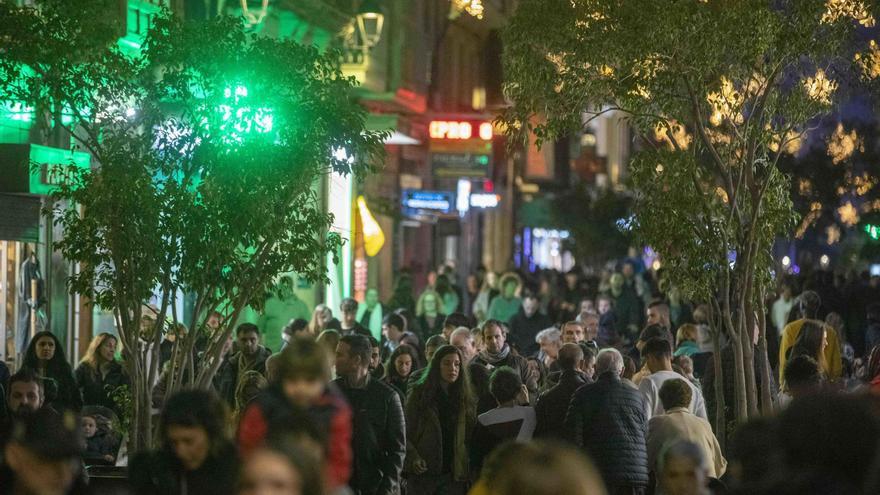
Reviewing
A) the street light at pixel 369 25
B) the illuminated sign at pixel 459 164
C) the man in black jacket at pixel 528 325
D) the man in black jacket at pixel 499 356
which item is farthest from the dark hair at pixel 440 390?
the illuminated sign at pixel 459 164

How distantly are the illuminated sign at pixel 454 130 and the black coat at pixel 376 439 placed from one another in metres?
27.6

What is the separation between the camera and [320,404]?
7781 millimetres

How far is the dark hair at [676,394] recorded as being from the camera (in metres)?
10.9

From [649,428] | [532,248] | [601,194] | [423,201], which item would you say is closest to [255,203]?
[649,428]

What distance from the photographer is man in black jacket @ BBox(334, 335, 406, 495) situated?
10.4 metres

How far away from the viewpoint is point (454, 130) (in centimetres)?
3803

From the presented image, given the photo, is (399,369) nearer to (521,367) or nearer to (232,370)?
(521,367)

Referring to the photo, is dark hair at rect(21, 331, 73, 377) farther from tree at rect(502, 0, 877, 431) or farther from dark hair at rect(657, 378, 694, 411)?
dark hair at rect(657, 378, 694, 411)

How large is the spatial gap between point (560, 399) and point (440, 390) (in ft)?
4.20

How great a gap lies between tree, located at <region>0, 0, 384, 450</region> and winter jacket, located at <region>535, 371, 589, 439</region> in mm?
2308

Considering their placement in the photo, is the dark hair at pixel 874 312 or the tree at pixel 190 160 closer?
the tree at pixel 190 160

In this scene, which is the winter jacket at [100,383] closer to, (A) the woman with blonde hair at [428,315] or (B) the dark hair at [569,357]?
(B) the dark hair at [569,357]

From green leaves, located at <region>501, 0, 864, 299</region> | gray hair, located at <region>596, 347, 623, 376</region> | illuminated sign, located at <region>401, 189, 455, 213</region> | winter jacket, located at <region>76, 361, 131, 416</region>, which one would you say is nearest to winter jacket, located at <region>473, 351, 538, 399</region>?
green leaves, located at <region>501, 0, 864, 299</region>

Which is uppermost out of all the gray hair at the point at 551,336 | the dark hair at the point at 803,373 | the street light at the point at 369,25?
the street light at the point at 369,25
